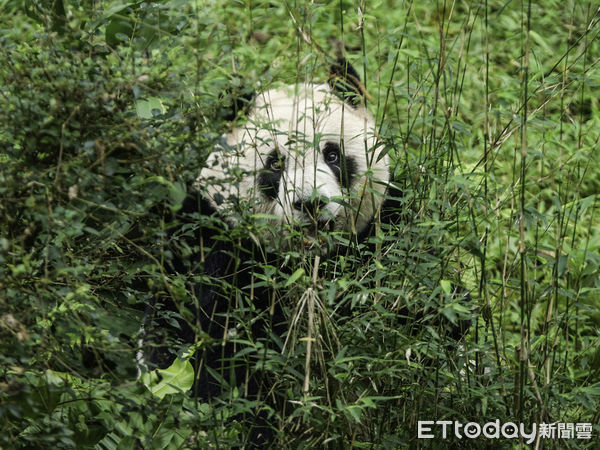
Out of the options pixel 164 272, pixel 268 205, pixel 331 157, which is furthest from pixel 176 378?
pixel 331 157

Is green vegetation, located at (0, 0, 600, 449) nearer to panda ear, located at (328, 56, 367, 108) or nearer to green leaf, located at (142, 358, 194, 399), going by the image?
green leaf, located at (142, 358, 194, 399)

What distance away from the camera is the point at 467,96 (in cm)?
474

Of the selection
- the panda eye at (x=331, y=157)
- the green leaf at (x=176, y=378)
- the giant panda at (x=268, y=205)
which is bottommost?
the green leaf at (x=176, y=378)

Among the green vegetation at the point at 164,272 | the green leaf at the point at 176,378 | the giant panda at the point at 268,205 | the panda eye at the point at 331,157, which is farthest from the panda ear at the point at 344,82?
the green leaf at the point at 176,378

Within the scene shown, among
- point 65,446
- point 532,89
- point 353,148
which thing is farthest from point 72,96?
point 353,148

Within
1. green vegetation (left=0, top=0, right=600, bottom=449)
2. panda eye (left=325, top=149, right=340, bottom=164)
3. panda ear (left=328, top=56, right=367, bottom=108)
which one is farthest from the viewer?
panda eye (left=325, top=149, right=340, bottom=164)

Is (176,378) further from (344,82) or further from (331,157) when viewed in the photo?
(331,157)

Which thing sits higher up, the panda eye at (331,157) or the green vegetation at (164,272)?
the panda eye at (331,157)

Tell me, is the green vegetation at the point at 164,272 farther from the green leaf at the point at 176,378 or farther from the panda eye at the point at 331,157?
the panda eye at the point at 331,157

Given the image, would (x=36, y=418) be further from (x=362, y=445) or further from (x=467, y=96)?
(x=467, y=96)

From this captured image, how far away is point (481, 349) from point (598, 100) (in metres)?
3.19

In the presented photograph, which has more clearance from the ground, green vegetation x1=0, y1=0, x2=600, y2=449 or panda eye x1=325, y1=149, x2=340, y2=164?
panda eye x1=325, y1=149, x2=340, y2=164

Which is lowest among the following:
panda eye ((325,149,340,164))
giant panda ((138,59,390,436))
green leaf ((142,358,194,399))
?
green leaf ((142,358,194,399))

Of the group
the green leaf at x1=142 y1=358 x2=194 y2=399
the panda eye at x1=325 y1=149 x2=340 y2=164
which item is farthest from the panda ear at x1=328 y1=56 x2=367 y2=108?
the green leaf at x1=142 y1=358 x2=194 y2=399
